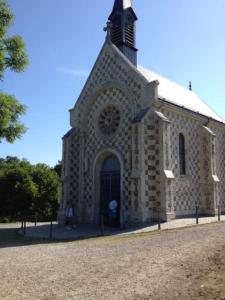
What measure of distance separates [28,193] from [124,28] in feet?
55.8

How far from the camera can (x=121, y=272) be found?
7.63m

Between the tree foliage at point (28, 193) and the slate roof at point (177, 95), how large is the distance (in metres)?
15.0

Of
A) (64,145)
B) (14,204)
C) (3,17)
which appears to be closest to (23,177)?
Result: (14,204)

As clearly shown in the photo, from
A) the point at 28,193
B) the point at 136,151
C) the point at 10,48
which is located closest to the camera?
the point at 10,48

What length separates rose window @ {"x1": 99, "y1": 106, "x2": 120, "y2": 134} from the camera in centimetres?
2164

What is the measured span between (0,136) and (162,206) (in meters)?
9.35

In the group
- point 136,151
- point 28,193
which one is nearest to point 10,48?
point 136,151

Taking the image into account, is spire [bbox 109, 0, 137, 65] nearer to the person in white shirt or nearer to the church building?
the church building

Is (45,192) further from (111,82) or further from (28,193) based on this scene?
(111,82)

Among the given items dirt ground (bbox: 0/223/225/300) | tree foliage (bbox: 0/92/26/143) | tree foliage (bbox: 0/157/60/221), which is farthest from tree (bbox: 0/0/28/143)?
tree foliage (bbox: 0/157/60/221)

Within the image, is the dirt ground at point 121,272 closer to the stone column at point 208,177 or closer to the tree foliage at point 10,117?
the tree foliage at point 10,117

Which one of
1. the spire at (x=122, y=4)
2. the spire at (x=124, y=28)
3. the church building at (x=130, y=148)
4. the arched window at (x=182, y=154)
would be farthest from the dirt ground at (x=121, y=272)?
the spire at (x=122, y=4)

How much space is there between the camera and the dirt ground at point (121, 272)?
6172 millimetres

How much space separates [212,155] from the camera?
23.7 meters
